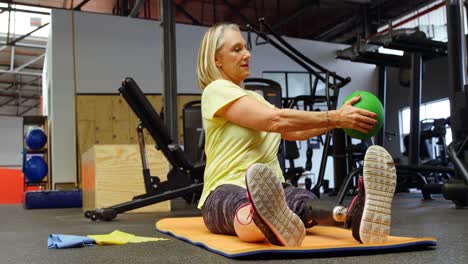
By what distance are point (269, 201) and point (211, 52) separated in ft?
2.33

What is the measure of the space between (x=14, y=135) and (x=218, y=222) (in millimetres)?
14559

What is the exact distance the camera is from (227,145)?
1.81 m

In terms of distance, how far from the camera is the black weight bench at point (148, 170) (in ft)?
10.5

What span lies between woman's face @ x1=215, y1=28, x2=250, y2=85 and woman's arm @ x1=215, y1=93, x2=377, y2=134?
0.18m

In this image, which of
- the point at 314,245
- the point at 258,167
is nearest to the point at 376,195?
the point at 314,245

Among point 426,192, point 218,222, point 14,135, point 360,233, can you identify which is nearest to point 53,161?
point 426,192

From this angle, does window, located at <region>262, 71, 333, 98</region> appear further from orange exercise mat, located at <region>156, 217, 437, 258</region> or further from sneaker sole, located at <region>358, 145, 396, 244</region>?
sneaker sole, located at <region>358, 145, 396, 244</region>

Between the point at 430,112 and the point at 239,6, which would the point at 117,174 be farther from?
the point at 430,112

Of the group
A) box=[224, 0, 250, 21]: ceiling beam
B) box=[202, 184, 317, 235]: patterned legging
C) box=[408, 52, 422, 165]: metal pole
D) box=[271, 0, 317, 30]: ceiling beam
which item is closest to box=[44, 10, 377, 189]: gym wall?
box=[224, 0, 250, 21]: ceiling beam

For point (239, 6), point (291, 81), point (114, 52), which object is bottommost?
point (291, 81)

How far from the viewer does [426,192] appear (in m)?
4.64

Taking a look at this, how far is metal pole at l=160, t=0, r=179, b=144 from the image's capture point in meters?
5.30

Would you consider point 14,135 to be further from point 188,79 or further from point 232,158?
point 232,158

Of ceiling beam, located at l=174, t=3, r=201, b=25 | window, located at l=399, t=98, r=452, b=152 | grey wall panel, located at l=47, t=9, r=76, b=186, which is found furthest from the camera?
ceiling beam, located at l=174, t=3, r=201, b=25
